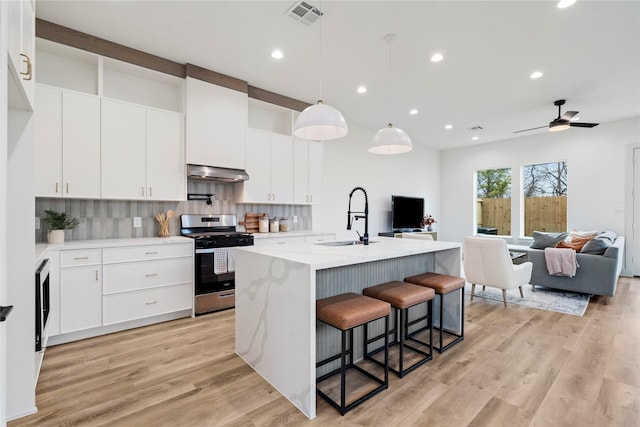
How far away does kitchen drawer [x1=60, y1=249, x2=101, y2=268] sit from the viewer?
2678mm

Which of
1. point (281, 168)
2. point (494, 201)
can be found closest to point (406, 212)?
point (494, 201)

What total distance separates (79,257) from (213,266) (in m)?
1.23

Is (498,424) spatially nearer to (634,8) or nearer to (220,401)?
(220,401)

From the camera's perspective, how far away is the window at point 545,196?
638 centimetres

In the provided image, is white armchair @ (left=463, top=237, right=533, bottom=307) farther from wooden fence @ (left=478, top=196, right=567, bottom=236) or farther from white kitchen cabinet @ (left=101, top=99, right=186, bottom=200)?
white kitchen cabinet @ (left=101, top=99, right=186, bottom=200)

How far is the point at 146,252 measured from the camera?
10.2 ft

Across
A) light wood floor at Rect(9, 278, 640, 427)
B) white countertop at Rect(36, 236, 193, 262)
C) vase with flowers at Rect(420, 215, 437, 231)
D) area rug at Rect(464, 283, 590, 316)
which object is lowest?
light wood floor at Rect(9, 278, 640, 427)

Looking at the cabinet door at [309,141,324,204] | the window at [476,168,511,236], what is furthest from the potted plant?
the window at [476,168,511,236]

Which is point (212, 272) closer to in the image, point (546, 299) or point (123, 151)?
point (123, 151)

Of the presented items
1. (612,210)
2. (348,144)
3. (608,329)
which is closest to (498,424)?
(608,329)

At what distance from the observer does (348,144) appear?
19.4 feet

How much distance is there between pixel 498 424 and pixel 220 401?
1.65 metres

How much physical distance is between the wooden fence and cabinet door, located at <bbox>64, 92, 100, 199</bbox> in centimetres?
782

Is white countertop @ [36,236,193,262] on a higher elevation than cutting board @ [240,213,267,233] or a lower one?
lower
